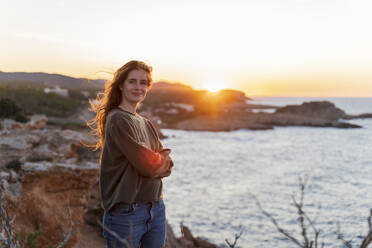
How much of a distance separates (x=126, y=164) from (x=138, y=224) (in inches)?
15.6

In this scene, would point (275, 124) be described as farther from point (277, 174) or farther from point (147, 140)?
point (147, 140)

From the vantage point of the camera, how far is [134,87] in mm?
2355

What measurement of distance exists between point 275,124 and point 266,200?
48.0m

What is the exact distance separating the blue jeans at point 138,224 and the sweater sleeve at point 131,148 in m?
0.26

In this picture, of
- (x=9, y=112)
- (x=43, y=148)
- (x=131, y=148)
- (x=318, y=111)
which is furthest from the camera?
(x=318, y=111)

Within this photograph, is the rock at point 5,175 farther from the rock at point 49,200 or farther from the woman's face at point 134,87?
the woman's face at point 134,87

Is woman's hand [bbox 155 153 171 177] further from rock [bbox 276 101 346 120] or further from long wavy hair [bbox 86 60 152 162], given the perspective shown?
rock [bbox 276 101 346 120]

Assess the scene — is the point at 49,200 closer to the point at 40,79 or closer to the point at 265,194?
the point at 40,79

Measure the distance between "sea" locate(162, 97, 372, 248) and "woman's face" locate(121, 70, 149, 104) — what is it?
1.87m

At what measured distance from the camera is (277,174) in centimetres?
1942

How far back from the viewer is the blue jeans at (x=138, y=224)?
2.13m

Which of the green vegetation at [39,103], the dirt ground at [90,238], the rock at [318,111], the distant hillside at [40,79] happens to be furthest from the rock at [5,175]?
the rock at [318,111]

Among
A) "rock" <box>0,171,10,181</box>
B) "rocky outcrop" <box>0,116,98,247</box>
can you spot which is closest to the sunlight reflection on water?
"rocky outcrop" <box>0,116,98,247</box>

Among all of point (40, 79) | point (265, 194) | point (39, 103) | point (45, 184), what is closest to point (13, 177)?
point (45, 184)
